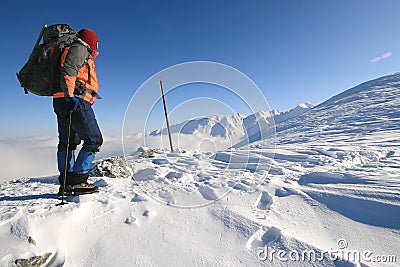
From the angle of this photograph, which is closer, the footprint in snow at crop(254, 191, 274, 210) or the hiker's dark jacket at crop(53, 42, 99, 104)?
the hiker's dark jacket at crop(53, 42, 99, 104)

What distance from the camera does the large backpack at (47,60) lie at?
9.02 feet

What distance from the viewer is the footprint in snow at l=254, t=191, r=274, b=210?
9.32 ft

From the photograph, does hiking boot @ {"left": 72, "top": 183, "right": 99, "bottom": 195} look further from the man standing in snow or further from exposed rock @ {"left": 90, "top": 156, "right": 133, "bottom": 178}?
exposed rock @ {"left": 90, "top": 156, "right": 133, "bottom": 178}

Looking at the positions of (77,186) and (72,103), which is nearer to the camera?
(72,103)

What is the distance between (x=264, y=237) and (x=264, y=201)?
0.94 metres

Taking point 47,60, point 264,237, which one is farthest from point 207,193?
point 47,60

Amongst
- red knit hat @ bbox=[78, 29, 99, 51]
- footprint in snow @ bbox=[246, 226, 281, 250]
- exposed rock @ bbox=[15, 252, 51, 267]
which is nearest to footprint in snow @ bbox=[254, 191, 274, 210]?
footprint in snow @ bbox=[246, 226, 281, 250]

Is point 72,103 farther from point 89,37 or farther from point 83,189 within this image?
point 83,189

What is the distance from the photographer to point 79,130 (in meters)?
3.08

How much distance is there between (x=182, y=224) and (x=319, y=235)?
56.5 inches

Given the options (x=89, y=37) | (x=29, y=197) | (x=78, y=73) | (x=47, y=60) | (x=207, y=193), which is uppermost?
(x=89, y=37)

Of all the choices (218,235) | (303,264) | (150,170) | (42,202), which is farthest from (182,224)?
(150,170)

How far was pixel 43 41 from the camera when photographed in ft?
9.34

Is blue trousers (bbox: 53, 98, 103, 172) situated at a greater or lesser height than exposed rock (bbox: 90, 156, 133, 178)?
greater
